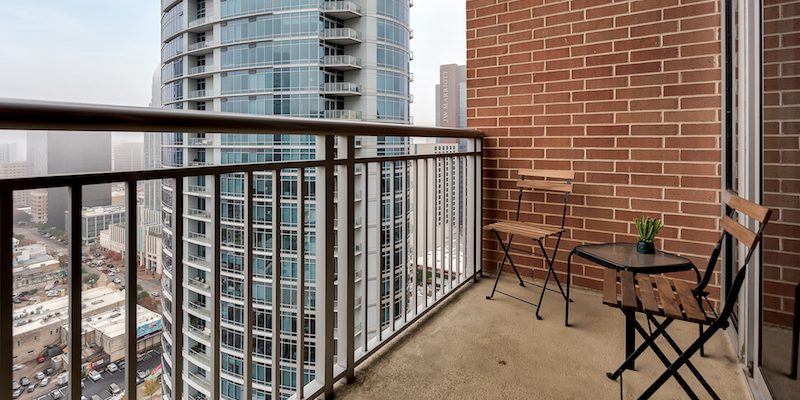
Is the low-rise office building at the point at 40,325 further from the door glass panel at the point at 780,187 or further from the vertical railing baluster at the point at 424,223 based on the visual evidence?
the door glass panel at the point at 780,187

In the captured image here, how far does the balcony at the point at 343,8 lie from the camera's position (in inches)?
302

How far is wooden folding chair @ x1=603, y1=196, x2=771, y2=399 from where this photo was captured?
53.3 inches

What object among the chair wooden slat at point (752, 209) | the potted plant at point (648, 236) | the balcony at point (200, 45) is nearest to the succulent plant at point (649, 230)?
the potted plant at point (648, 236)

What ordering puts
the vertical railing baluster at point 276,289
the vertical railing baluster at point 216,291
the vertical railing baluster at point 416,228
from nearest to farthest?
the vertical railing baluster at point 216,291, the vertical railing baluster at point 276,289, the vertical railing baluster at point 416,228

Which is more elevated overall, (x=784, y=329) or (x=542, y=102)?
(x=542, y=102)

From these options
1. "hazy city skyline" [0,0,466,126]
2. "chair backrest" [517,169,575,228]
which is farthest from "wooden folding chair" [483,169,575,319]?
"hazy city skyline" [0,0,466,126]

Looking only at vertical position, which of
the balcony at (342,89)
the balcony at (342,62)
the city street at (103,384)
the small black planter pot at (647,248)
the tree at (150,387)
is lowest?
the tree at (150,387)

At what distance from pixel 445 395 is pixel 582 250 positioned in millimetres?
1109

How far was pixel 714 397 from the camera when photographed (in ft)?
5.03

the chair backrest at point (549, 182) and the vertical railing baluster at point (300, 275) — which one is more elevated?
the chair backrest at point (549, 182)

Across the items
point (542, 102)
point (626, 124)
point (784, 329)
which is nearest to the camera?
point (784, 329)

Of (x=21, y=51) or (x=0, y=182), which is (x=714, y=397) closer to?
(x=0, y=182)

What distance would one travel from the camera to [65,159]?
0.93 metres

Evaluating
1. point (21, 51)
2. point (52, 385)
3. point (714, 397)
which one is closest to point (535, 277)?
point (714, 397)
